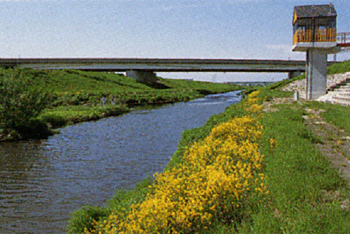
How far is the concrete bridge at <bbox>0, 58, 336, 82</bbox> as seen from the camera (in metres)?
74.7

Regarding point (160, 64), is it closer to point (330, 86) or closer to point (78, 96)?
point (78, 96)

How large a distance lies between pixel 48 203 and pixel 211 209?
20.2 ft

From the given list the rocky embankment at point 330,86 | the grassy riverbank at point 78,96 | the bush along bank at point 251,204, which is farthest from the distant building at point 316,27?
the bush along bank at point 251,204

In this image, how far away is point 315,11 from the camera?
1141 inches

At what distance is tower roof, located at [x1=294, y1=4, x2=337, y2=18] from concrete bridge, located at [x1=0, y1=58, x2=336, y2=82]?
44.7 meters

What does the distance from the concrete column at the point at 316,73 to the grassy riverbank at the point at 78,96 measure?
19.2 m

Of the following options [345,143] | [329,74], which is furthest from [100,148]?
[329,74]

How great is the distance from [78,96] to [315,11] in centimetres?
3351

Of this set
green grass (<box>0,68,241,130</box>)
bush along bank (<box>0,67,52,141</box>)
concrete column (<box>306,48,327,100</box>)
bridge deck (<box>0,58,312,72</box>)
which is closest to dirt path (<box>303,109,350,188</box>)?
concrete column (<box>306,48,327,100</box>)

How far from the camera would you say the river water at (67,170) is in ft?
31.2

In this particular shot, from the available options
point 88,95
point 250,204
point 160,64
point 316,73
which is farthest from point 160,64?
point 250,204

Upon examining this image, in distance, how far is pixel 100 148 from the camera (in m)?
18.2

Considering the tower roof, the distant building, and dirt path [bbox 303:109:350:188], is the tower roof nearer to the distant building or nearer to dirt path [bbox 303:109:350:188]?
the distant building

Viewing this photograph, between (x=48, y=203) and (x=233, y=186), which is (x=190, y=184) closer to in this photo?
(x=233, y=186)
